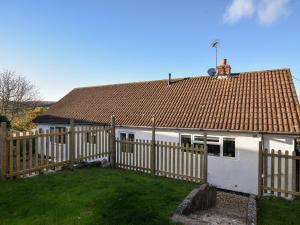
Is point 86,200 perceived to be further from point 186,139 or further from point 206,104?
point 206,104

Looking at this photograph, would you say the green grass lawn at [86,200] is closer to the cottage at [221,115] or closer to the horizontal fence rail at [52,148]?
the horizontal fence rail at [52,148]

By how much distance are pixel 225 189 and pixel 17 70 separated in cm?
3746

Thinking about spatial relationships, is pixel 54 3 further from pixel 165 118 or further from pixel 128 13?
pixel 165 118

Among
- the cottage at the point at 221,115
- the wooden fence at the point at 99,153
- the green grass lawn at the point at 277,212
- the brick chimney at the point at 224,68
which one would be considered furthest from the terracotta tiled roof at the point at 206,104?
the green grass lawn at the point at 277,212

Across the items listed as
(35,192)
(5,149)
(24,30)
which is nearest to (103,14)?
(24,30)

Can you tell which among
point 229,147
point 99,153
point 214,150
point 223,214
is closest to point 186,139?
point 214,150

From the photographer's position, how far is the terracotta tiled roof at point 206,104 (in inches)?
413

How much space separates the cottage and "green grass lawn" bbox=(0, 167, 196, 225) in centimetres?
463

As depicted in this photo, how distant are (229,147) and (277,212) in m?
5.14

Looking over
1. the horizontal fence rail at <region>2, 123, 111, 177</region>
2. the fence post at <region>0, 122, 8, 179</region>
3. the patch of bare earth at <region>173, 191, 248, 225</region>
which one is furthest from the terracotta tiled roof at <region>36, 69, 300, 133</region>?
the fence post at <region>0, 122, 8, 179</region>

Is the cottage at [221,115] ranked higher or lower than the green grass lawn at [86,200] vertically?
higher

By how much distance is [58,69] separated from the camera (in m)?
24.2

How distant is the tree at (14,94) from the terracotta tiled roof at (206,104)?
16.9 meters

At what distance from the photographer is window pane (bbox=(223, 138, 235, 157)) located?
1050 centimetres
